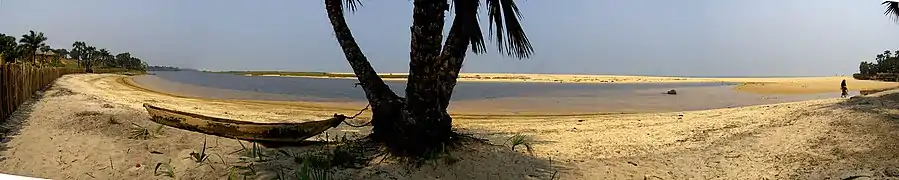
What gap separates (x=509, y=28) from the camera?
2.79m

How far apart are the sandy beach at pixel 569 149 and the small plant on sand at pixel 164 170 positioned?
2cm

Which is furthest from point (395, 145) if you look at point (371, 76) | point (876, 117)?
point (876, 117)

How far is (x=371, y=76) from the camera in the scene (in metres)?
3.04

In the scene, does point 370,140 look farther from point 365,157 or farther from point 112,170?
point 112,170

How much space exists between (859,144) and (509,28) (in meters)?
1.88

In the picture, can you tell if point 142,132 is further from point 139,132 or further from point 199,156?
point 199,156

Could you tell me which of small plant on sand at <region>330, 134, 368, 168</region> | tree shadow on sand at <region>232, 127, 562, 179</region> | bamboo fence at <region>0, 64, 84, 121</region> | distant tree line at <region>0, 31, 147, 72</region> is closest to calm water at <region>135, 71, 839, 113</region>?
distant tree line at <region>0, 31, 147, 72</region>

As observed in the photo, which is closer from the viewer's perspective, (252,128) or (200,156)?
(200,156)

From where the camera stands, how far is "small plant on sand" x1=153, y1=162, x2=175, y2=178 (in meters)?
2.64

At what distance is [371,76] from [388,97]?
145 mm

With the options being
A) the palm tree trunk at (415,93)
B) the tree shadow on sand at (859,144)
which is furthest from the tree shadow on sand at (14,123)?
the tree shadow on sand at (859,144)

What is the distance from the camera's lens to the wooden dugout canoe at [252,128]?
3018 millimetres

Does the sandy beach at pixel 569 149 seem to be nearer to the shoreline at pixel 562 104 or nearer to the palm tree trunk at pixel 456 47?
the palm tree trunk at pixel 456 47

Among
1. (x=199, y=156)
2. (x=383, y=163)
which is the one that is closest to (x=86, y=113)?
(x=199, y=156)
